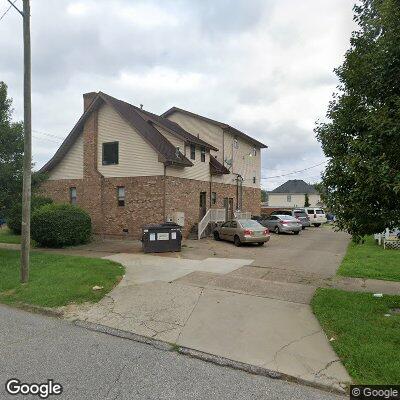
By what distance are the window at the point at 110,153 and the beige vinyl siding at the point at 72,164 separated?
77.0 inches

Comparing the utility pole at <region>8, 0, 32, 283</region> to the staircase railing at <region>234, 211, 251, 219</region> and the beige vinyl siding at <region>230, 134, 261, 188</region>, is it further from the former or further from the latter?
the beige vinyl siding at <region>230, 134, 261, 188</region>

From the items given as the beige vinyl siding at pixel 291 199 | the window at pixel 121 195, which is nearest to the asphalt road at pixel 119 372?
the window at pixel 121 195

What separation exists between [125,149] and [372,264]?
1374cm

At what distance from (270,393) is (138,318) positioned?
10.6 ft

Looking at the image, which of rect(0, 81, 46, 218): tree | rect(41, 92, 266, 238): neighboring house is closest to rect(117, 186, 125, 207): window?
rect(41, 92, 266, 238): neighboring house

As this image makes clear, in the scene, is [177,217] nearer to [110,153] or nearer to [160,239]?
[160,239]

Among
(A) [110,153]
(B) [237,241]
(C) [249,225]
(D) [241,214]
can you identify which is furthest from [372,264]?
(D) [241,214]

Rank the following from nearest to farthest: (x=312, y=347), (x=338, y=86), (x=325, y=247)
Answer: (x=312, y=347)
(x=338, y=86)
(x=325, y=247)

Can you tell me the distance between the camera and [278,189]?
233 ft

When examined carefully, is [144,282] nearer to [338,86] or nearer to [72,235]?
[338,86]

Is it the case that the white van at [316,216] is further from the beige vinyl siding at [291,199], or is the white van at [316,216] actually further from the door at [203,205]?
the beige vinyl siding at [291,199]

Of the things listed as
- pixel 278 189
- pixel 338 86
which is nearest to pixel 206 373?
pixel 338 86

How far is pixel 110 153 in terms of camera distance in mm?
20547

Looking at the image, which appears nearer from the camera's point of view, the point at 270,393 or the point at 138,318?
the point at 270,393
